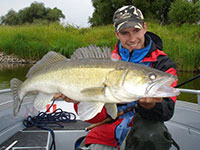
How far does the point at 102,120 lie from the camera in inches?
99.7

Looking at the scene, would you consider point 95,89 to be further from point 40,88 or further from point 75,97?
point 40,88

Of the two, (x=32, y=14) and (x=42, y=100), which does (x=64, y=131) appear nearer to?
(x=42, y=100)

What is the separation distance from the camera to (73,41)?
16516 mm

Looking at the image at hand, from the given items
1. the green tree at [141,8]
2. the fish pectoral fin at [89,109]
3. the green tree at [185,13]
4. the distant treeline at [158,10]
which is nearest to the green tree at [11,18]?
the distant treeline at [158,10]

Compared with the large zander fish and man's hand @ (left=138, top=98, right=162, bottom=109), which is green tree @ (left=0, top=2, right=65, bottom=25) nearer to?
the large zander fish

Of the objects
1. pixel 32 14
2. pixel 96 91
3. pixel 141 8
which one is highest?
pixel 32 14

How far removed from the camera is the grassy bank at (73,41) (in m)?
11.5

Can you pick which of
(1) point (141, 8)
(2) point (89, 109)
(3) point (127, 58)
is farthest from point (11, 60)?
(1) point (141, 8)

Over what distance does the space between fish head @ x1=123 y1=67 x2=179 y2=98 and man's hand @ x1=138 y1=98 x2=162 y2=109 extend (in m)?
0.13

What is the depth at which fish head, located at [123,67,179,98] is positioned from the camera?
1665 millimetres

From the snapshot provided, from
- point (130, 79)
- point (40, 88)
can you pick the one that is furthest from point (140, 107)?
point (40, 88)

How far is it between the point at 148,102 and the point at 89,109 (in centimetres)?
53

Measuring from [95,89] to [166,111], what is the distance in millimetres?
757

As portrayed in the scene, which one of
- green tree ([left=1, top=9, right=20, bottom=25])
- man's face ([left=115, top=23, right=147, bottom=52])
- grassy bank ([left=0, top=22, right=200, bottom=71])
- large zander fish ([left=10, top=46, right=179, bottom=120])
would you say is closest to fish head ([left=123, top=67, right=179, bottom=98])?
large zander fish ([left=10, top=46, right=179, bottom=120])
